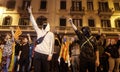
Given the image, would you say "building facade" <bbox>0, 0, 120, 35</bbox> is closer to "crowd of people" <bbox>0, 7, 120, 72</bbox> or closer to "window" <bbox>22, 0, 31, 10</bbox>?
"window" <bbox>22, 0, 31, 10</bbox>

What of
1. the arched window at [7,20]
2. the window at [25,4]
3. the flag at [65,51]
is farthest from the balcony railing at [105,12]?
the flag at [65,51]

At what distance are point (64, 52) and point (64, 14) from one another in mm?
17794

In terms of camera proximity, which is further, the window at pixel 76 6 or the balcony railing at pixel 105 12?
the window at pixel 76 6

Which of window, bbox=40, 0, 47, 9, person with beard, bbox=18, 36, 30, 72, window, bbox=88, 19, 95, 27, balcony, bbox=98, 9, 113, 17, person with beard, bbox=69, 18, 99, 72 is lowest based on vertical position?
person with beard, bbox=18, 36, 30, 72

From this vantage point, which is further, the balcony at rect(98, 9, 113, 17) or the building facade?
the balcony at rect(98, 9, 113, 17)

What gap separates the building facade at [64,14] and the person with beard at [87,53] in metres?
19.2

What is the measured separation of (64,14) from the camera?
26.0 metres

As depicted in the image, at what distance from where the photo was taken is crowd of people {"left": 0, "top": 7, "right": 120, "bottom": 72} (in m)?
5.25

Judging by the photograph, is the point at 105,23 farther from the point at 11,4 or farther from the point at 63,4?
the point at 11,4

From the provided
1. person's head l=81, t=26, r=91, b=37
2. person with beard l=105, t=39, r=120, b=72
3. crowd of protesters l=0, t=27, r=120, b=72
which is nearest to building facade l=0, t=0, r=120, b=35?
crowd of protesters l=0, t=27, r=120, b=72

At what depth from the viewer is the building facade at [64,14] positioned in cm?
2527

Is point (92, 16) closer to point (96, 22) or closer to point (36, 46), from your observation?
point (96, 22)

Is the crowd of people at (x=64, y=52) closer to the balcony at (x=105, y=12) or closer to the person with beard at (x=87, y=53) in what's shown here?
the person with beard at (x=87, y=53)

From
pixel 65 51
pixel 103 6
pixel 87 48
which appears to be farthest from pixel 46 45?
pixel 103 6
